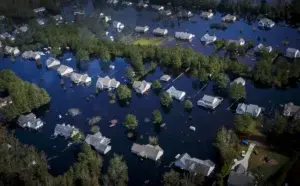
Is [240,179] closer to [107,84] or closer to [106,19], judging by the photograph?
[107,84]

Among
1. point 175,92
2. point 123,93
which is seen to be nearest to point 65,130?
point 123,93

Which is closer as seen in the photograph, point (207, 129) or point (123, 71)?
point (207, 129)

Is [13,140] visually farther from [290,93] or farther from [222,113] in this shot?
[290,93]

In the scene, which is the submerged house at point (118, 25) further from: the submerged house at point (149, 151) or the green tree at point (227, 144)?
the green tree at point (227, 144)

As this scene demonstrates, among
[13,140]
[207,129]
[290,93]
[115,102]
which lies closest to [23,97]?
[13,140]

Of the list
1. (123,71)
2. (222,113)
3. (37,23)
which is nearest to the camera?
(222,113)

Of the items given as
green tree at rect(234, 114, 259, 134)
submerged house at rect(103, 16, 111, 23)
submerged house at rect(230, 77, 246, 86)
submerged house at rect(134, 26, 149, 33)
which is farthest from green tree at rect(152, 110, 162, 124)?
submerged house at rect(103, 16, 111, 23)
